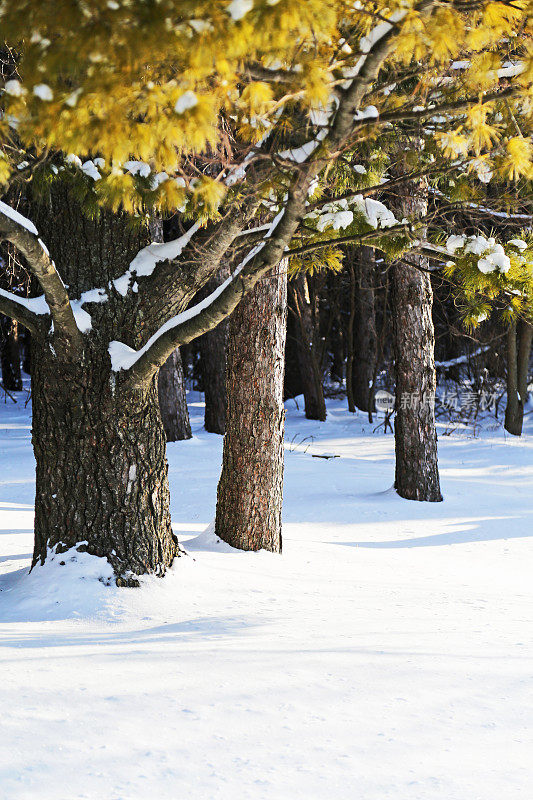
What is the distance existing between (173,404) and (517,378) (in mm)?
6826

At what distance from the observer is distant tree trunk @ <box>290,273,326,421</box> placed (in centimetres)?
1594

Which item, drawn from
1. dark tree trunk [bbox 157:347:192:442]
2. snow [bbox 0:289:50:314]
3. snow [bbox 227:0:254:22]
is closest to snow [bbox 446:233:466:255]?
snow [bbox 0:289:50:314]

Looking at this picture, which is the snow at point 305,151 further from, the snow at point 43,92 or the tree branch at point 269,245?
the snow at point 43,92

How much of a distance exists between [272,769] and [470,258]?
3.34 meters

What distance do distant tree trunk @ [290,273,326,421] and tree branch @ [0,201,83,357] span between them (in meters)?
11.2

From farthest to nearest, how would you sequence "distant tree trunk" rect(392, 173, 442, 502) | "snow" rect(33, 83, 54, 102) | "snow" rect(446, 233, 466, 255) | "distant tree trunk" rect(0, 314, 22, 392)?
"distant tree trunk" rect(0, 314, 22, 392) → "distant tree trunk" rect(392, 173, 442, 502) → "snow" rect(446, 233, 466, 255) → "snow" rect(33, 83, 54, 102)

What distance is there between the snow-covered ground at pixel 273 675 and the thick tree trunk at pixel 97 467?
6.7 inches

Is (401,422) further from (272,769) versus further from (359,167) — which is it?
(272,769)

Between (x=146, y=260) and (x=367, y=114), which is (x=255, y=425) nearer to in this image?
(x=146, y=260)

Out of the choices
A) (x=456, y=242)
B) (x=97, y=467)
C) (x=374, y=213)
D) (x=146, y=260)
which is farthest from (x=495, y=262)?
(x=97, y=467)

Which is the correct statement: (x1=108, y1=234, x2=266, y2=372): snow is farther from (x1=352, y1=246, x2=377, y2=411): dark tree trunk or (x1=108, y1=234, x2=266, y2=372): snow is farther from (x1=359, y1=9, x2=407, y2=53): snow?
(x1=352, y1=246, x2=377, y2=411): dark tree trunk

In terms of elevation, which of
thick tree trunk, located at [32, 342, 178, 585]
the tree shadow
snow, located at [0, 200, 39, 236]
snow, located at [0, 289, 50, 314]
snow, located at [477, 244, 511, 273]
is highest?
snow, located at [0, 200, 39, 236]

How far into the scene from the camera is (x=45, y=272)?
420 cm

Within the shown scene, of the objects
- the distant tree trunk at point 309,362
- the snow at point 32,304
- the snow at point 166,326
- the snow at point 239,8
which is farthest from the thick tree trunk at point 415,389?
the snow at point 239,8
